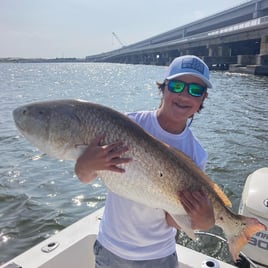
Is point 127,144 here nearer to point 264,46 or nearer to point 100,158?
point 100,158

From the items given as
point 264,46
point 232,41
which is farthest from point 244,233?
point 232,41

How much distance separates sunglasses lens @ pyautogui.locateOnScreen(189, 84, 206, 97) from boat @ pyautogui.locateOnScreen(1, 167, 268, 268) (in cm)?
193

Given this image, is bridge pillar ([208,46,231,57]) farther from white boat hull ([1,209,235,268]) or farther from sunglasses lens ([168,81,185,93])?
sunglasses lens ([168,81,185,93])

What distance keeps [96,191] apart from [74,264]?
4.33 m

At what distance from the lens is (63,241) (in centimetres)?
392

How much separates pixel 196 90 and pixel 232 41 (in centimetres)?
5349

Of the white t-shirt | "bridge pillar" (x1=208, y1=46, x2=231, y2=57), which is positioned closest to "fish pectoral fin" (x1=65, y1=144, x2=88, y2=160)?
the white t-shirt

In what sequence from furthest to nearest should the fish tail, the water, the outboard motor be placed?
the water < the outboard motor < the fish tail

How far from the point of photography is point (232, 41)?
173 ft

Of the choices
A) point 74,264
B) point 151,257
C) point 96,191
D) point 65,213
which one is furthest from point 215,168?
point 151,257

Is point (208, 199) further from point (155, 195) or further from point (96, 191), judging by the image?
point (96, 191)

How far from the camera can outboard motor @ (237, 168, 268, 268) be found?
446 cm

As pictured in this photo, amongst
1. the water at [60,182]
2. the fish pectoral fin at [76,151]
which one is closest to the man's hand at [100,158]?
the fish pectoral fin at [76,151]

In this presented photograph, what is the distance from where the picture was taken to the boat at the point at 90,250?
12.0 feet
